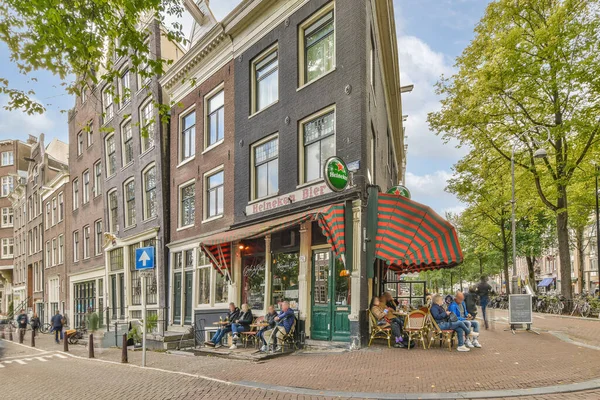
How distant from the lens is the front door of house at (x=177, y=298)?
20547mm

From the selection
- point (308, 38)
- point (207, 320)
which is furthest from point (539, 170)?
point (207, 320)

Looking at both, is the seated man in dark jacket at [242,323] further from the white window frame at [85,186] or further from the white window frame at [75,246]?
the white window frame at [75,246]

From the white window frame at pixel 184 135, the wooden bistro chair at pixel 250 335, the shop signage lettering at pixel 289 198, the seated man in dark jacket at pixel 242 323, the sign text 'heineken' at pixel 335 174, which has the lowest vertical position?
the wooden bistro chair at pixel 250 335

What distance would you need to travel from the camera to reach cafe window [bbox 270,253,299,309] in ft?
46.4

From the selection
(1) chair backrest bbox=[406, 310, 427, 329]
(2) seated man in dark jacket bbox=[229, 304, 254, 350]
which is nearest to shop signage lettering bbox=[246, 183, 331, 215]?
(2) seated man in dark jacket bbox=[229, 304, 254, 350]

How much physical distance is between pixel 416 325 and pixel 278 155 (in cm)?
669

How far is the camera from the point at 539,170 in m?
22.3

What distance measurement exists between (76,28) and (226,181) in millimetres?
10089

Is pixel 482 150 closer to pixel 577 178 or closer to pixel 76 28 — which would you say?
pixel 577 178

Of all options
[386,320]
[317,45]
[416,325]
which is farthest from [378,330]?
[317,45]

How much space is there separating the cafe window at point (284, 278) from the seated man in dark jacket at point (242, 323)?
963 millimetres

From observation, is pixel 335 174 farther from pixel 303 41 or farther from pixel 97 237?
pixel 97 237

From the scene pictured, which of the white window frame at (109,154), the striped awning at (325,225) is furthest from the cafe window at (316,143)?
the white window frame at (109,154)

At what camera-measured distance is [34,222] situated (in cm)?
4294
